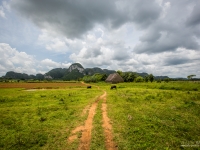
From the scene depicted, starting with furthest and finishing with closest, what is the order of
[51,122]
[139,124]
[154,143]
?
[51,122] → [139,124] → [154,143]

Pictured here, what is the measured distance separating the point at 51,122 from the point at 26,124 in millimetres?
2094

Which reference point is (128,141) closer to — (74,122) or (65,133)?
(65,133)

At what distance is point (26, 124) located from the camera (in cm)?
1009

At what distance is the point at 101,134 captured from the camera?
8195 millimetres

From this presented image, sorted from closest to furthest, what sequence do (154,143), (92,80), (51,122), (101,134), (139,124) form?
(154,143)
(101,134)
(139,124)
(51,122)
(92,80)

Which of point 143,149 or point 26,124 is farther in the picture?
point 26,124

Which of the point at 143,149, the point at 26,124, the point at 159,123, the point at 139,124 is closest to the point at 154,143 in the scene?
the point at 143,149

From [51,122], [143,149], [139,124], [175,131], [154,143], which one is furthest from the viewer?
[51,122]

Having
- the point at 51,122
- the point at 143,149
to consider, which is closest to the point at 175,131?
the point at 143,149

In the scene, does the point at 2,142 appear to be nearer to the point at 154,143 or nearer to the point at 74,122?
the point at 74,122

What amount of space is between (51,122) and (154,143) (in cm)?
871

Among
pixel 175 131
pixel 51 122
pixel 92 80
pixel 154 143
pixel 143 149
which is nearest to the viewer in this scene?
pixel 143 149

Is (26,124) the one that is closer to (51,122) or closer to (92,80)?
(51,122)

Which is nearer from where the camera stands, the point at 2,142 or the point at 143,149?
the point at 143,149
